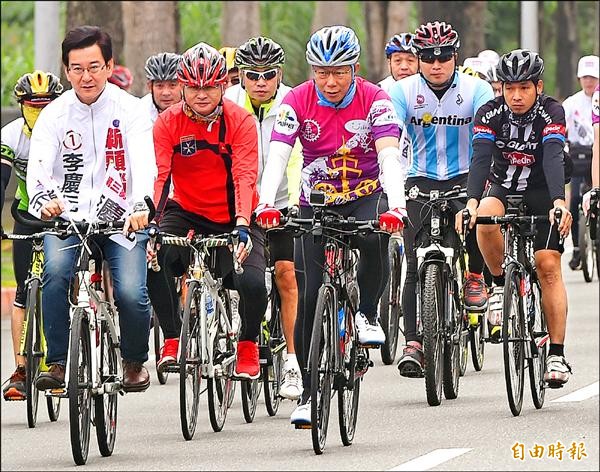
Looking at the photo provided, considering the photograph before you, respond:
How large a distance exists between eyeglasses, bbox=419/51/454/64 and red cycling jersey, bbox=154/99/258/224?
2.01 m

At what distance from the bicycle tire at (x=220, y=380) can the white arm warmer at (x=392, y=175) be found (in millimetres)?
1365

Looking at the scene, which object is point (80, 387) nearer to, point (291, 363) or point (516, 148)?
point (291, 363)

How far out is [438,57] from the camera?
13234 millimetres

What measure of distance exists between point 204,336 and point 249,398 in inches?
37.1

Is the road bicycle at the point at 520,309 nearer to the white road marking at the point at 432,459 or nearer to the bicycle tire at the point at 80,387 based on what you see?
the white road marking at the point at 432,459

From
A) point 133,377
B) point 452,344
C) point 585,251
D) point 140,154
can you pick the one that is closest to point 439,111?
point 452,344

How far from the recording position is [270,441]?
11.3 meters

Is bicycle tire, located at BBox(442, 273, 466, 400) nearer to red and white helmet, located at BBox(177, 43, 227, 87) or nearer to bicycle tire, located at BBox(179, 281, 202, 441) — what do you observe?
bicycle tire, located at BBox(179, 281, 202, 441)

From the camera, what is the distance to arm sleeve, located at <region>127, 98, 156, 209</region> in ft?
35.2

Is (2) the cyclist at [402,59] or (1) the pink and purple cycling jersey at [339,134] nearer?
(1) the pink and purple cycling jersey at [339,134]

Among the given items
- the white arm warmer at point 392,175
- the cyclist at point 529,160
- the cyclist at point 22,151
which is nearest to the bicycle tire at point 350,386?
the white arm warmer at point 392,175

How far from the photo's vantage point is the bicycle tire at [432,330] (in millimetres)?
12336

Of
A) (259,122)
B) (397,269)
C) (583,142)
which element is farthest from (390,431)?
(583,142)

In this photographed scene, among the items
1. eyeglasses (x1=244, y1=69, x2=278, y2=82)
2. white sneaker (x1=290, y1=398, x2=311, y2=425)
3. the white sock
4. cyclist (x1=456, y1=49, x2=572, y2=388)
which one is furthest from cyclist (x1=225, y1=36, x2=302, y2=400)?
white sneaker (x1=290, y1=398, x2=311, y2=425)
